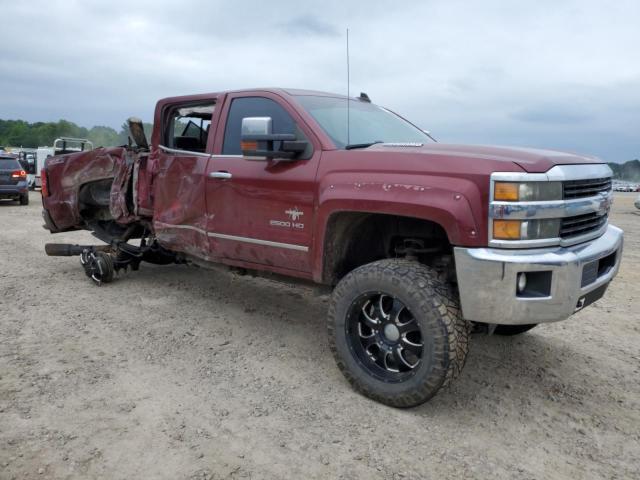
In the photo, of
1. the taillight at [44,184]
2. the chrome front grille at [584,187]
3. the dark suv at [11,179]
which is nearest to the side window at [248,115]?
the chrome front grille at [584,187]

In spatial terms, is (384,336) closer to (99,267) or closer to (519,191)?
(519,191)

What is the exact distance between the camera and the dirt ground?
8.41ft

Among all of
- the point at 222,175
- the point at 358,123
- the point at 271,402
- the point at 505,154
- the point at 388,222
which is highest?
→ the point at 358,123

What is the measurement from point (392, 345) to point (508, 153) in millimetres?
1351

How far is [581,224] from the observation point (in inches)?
Answer: 122

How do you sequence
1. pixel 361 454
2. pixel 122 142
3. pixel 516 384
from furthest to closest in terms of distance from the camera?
pixel 122 142, pixel 516 384, pixel 361 454

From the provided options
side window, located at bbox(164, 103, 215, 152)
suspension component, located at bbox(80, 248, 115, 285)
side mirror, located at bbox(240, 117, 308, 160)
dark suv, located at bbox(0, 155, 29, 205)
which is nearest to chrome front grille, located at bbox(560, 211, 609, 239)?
side mirror, located at bbox(240, 117, 308, 160)

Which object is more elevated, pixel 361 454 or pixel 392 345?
pixel 392 345

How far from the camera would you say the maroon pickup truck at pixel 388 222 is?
2734 millimetres

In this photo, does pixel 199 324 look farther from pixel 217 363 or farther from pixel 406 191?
pixel 406 191

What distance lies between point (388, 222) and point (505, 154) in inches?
36.9

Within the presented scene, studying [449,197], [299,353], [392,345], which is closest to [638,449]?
[392,345]

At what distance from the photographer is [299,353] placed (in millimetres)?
3969

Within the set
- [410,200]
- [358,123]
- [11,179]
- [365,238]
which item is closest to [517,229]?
[410,200]
